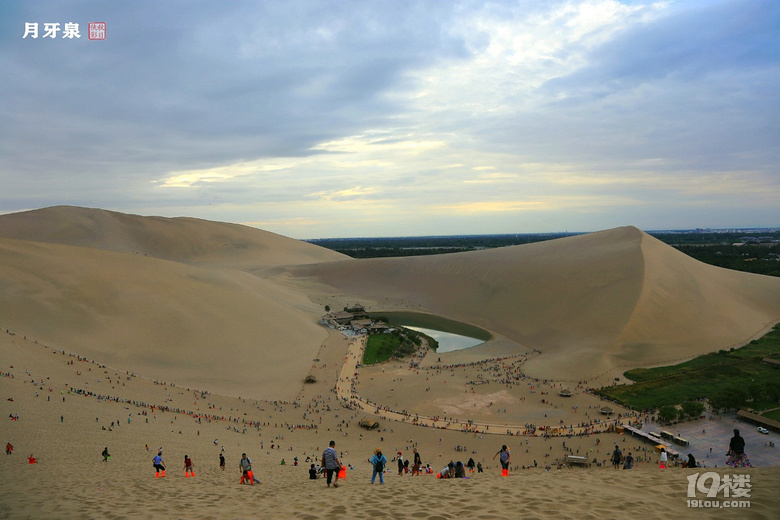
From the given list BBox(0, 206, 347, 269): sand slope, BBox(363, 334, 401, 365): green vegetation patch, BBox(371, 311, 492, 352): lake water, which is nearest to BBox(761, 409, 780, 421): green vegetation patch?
BBox(371, 311, 492, 352): lake water

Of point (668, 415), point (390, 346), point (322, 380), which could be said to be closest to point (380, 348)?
point (390, 346)

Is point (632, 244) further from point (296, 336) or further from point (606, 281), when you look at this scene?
point (296, 336)

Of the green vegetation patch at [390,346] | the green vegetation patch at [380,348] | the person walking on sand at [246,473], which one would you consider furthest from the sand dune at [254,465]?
the green vegetation patch at [390,346]

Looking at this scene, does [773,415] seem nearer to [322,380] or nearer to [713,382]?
[713,382]

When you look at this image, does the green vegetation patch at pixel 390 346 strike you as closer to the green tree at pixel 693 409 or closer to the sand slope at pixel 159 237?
the green tree at pixel 693 409

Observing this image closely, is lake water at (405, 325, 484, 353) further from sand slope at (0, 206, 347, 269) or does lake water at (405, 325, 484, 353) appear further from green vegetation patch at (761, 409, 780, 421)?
sand slope at (0, 206, 347, 269)

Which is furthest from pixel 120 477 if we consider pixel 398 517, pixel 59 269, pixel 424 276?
pixel 424 276
